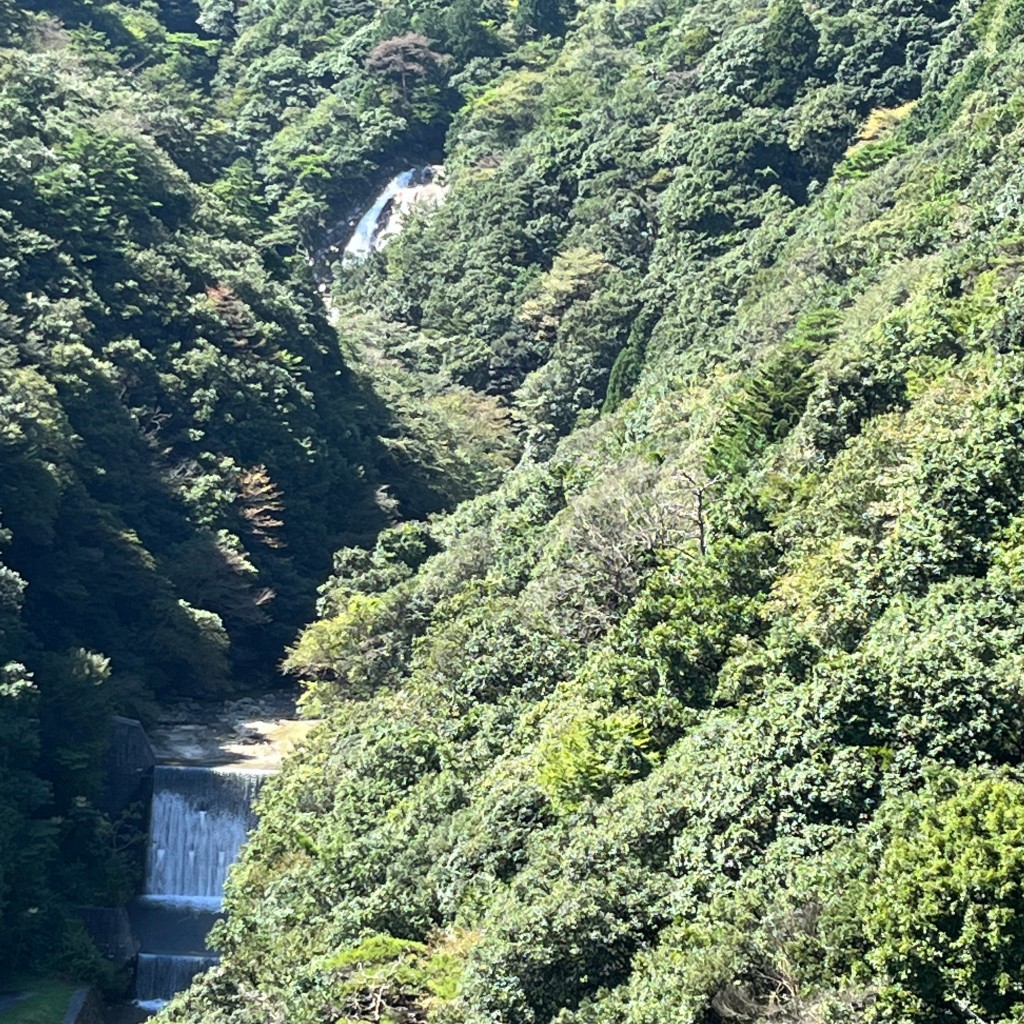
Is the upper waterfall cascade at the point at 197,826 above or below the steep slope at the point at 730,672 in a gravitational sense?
below

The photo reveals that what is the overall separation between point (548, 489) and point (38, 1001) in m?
16.9

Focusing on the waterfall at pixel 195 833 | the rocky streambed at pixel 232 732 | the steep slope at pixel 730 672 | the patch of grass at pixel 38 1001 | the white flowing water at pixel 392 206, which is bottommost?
the patch of grass at pixel 38 1001

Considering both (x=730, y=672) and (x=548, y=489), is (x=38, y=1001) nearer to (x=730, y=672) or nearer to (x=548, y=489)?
(x=548, y=489)

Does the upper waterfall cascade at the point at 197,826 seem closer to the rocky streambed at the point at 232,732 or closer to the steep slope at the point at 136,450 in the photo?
the steep slope at the point at 136,450

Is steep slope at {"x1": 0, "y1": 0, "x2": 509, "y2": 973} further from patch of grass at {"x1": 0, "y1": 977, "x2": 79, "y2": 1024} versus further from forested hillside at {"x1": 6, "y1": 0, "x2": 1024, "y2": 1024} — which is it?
patch of grass at {"x1": 0, "y1": 977, "x2": 79, "y2": 1024}

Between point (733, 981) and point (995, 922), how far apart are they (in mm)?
3059

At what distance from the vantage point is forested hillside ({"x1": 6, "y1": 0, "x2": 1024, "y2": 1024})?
688 inches

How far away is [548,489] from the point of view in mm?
40062

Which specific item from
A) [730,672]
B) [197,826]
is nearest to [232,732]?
[197,826]

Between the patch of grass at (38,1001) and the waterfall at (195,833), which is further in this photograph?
the waterfall at (195,833)

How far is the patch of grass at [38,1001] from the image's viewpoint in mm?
32531

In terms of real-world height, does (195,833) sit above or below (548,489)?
below

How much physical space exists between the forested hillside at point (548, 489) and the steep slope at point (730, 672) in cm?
8

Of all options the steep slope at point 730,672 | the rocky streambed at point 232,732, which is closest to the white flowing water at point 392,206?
the steep slope at point 730,672
